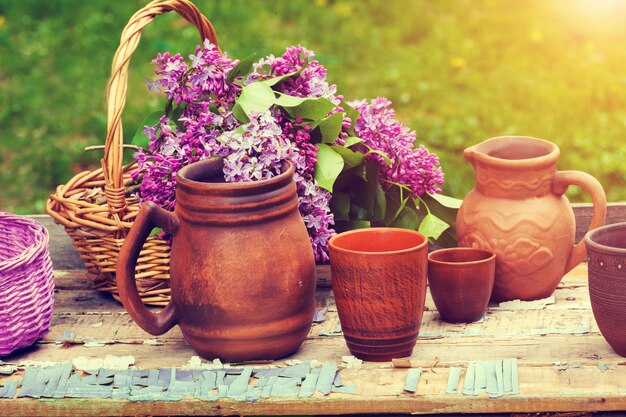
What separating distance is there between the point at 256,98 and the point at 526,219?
0.54 meters

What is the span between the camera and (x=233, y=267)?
164cm

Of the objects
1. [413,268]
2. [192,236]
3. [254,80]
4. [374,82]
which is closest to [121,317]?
Answer: [192,236]

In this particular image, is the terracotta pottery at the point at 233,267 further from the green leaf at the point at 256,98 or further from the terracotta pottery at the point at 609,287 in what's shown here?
the terracotta pottery at the point at 609,287

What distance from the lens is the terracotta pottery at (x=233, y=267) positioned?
1.64 meters

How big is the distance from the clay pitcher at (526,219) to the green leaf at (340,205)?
25 cm

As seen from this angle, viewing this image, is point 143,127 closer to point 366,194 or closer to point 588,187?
point 366,194

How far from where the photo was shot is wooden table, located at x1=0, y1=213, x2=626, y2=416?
5.10 feet

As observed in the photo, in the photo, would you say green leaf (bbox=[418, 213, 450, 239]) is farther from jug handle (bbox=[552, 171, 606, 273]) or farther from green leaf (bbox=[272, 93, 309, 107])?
green leaf (bbox=[272, 93, 309, 107])

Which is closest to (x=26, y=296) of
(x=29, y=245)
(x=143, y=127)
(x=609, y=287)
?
(x=29, y=245)

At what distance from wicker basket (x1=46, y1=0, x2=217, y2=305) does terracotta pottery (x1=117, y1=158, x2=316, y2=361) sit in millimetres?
258

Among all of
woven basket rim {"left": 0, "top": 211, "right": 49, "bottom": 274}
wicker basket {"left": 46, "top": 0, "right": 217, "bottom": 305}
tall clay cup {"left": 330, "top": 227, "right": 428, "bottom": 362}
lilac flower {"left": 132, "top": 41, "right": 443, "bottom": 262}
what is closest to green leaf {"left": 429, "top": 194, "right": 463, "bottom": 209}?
lilac flower {"left": 132, "top": 41, "right": 443, "bottom": 262}

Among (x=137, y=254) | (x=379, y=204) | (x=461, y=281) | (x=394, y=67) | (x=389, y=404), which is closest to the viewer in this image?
(x=389, y=404)

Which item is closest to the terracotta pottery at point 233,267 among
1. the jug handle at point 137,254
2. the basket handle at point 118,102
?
the jug handle at point 137,254

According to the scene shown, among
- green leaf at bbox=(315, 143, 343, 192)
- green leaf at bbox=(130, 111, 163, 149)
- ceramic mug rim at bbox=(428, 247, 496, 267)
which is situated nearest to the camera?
ceramic mug rim at bbox=(428, 247, 496, 267)
